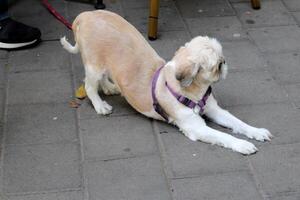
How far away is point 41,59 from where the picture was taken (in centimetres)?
480

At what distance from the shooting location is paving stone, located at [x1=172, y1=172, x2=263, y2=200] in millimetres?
3381

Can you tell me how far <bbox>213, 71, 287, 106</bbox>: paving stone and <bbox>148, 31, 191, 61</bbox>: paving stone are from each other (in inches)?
23.2

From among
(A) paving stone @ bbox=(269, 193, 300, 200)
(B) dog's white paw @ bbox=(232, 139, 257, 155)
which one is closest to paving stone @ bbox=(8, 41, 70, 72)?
(B) dog's white paw @ bbox=(232, 139, 257, 155)

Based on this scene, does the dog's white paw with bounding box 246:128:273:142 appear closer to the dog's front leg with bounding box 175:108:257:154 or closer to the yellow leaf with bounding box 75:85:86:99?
the dog's front leg with bounding box 175:108:257:154

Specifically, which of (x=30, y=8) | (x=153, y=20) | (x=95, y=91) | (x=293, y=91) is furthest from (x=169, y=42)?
(x=30, y=8)

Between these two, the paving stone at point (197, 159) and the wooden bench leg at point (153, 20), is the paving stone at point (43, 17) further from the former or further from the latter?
the paving stone at point (197, 159)

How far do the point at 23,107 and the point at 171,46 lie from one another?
1.40 metres

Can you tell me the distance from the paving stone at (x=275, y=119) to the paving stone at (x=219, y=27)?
106cm

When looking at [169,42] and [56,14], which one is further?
[56,14]

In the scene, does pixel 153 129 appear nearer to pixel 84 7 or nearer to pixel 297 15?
pixel 84 7

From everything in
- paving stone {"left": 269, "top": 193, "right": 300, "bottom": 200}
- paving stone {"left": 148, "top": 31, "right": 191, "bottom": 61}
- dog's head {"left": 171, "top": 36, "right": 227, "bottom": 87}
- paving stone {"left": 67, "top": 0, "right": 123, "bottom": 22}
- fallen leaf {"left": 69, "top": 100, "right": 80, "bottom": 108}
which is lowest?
paving stone {"left": 67, "top": 0, "right": 123, "bottom": 22}

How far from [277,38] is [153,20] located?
1098 millimetres

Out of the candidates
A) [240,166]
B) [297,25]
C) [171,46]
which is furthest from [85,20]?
[297,25]

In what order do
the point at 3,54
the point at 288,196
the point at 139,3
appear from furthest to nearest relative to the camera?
the point at 139,3
the point at 3,54
the point at 288,196
